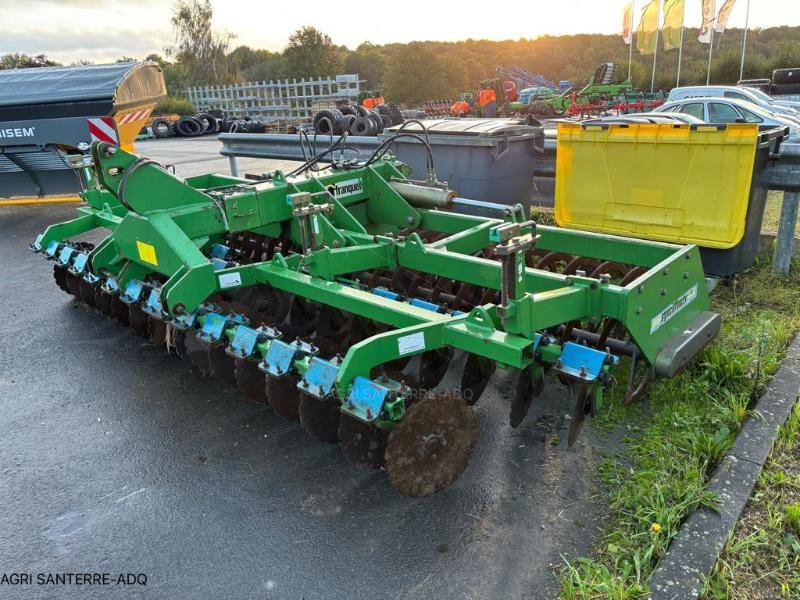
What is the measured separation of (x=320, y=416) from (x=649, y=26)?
96.9 ft

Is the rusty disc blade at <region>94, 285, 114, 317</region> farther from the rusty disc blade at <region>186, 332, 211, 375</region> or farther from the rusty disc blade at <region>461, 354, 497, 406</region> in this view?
the rusty disc blade at <region>461, 354, 497, 406</region>

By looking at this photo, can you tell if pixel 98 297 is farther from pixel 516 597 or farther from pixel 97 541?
pixel 516 597

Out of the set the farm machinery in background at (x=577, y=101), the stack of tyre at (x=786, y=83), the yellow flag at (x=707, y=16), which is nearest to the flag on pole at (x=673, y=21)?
the yellow flag at (x=707, y=16)

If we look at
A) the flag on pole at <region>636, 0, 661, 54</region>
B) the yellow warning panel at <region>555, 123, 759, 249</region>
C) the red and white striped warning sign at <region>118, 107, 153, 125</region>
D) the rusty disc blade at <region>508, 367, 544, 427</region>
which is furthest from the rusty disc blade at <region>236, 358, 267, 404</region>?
the flag on pole at <region>636, 0, 661, 54</region>

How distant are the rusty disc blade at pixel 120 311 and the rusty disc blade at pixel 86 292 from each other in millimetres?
480

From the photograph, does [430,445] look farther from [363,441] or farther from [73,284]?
[73,284]

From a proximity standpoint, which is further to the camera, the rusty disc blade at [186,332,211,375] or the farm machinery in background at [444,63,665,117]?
the farm machinery in background at [444,63,665,117]

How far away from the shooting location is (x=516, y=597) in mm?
2447

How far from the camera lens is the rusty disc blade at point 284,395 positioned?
3324 mm

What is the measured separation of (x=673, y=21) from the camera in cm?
2620

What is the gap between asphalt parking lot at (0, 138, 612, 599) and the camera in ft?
8.56

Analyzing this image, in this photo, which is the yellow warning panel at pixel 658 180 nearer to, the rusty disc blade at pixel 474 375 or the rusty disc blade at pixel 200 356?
the rusty disc blade at pixel 474 375

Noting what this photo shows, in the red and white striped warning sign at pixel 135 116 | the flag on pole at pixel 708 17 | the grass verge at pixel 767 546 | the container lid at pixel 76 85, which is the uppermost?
the flag on pole at pixel 708 17

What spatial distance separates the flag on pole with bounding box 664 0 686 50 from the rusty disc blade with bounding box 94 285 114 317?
1078 inches
